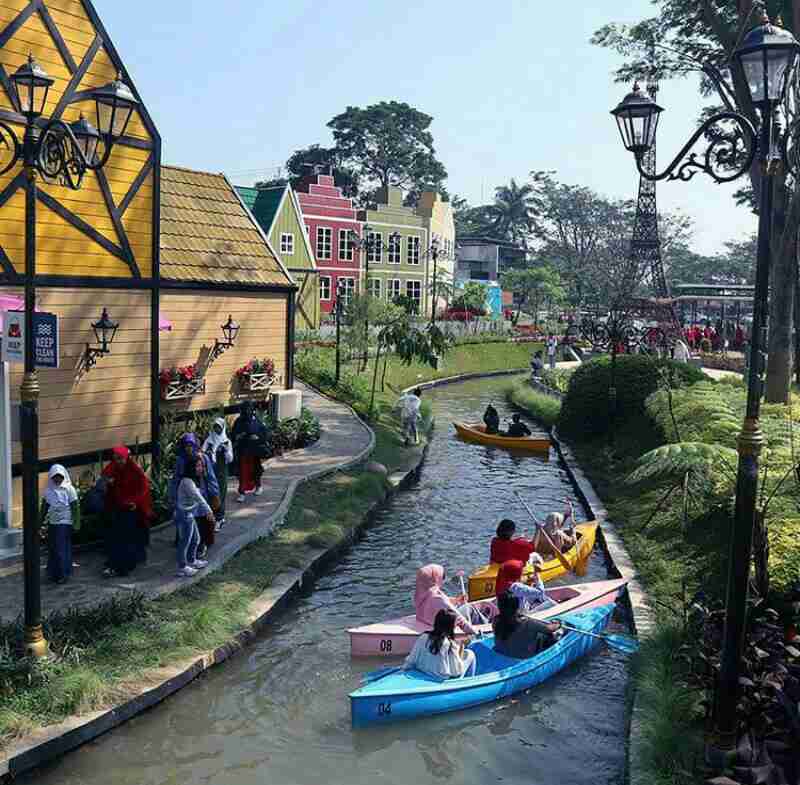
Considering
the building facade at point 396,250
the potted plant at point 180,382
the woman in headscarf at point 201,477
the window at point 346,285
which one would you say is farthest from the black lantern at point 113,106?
the building facade at point 396,250

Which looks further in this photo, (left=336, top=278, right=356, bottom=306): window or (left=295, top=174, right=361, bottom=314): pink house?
(left=336, top=278, right=356, bottom=306): window

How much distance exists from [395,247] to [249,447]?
155 ft

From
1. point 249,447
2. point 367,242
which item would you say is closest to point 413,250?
point 367,242

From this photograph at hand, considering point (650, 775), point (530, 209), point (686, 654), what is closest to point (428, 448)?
point (686, 654)

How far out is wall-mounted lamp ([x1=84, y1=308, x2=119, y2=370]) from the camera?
565 inches

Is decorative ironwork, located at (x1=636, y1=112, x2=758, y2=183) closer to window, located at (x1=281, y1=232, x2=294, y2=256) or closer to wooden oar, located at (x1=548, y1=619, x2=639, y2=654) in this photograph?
wooden oar, located at (x1=548, y1=619, x2=639, y2=654)

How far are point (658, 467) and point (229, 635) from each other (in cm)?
634

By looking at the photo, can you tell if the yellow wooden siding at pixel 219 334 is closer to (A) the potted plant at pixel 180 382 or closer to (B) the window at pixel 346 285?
(A) the potted plant at pixel 180 382

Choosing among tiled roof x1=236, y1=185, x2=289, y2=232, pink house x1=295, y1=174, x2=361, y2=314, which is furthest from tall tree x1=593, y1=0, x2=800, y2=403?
pink house x1=295, y1=174, x2=361, y2=314

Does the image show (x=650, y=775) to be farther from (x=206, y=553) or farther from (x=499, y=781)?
(x=206, y=553)

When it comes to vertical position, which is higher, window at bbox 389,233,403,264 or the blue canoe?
window at bbox 389,233,403,264

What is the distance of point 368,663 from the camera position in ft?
36.1

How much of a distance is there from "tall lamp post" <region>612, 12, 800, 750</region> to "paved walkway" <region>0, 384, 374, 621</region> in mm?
7287

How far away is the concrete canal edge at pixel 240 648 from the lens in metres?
8.02
